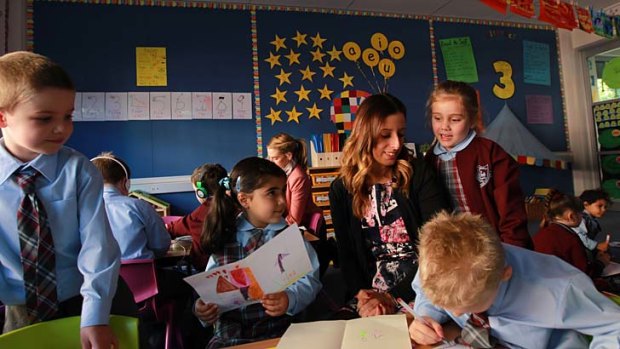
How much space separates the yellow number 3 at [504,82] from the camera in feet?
16.0

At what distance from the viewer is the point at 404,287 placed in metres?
1.20

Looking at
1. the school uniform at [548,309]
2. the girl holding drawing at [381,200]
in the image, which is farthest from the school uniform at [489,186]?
the school uniform at [548,309]

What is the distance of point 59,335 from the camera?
29.6 inches

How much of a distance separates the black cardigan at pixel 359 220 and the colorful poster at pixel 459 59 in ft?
12.3

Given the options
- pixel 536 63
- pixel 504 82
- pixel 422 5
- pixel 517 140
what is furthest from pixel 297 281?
pixel 536 63

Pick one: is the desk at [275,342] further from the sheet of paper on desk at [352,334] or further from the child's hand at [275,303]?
the child's hand at [275,303]

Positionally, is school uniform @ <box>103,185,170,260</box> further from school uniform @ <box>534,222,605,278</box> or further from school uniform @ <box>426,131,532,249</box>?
school uniform @ <box>534,222,605,278</box>

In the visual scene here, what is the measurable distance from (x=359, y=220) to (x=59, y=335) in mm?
897

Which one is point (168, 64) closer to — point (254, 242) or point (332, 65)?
point (332, 65)

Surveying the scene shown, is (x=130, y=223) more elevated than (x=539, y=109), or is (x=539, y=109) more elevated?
(x=539, y=109)

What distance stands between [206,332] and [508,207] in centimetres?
154

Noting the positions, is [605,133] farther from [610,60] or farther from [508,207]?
[508,207]

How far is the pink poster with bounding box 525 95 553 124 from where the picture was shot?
5016mm

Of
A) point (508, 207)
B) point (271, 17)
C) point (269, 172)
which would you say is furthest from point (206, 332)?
point (271, 17)
